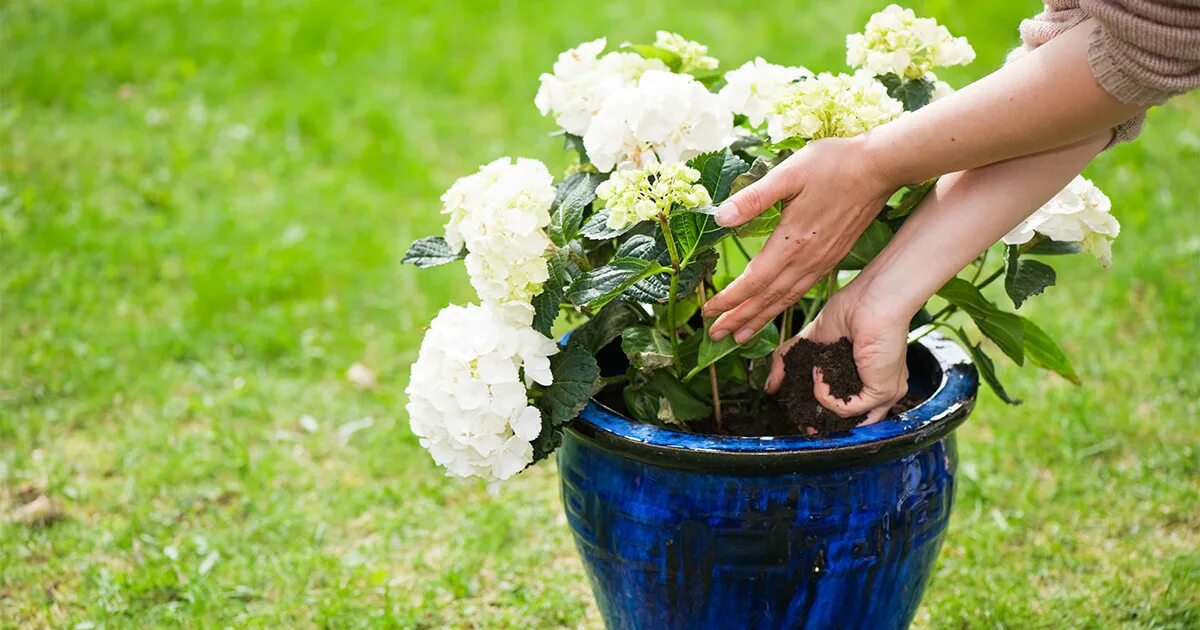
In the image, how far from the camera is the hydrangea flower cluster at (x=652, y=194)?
159 cm

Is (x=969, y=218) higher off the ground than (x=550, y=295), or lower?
higher

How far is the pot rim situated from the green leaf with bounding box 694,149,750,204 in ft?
1.11

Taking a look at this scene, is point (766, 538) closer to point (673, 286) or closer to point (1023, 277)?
point (673, 286)

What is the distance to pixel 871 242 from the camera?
1.79 m

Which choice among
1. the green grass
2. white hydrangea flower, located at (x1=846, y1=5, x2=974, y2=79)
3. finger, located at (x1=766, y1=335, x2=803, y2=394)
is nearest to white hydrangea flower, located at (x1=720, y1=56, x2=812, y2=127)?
white hydrangea flower, located at (x1=846, y1=5, x2=974, y2=79)

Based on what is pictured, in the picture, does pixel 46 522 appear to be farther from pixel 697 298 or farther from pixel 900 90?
pixel 900 90

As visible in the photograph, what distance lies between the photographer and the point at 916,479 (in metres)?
1.73

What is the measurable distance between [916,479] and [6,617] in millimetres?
1794

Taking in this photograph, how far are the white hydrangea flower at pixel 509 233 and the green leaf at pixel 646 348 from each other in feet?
0.55

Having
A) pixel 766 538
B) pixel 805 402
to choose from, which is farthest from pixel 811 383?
pixel 766 538

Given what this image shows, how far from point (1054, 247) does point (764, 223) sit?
512 mm

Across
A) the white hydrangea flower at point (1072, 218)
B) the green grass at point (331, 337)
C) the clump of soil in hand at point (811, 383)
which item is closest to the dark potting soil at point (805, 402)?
the clump of soil in hand at point (811, 383)

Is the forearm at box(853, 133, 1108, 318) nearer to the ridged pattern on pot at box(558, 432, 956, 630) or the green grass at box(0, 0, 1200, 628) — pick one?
the ridged pattern on pot at box(558, 432, 956, 630)

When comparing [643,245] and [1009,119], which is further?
[643,245]
